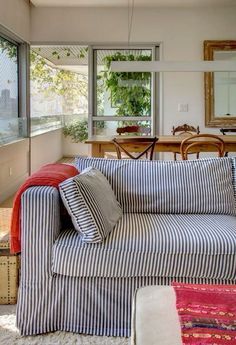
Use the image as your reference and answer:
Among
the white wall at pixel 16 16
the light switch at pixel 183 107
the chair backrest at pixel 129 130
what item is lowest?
the chair backrest at pixel 129 130

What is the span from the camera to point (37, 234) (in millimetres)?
2129

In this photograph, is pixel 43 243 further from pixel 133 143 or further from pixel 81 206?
pixel 133 143

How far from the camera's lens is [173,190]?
2.74 m

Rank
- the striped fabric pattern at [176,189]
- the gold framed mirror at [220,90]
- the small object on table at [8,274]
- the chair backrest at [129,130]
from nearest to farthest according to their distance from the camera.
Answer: the small object on table at [8,274]
the striped fabric pattern at [176,189]
the chair backrest at [129,130]
the gold framed mirror at [220,90]

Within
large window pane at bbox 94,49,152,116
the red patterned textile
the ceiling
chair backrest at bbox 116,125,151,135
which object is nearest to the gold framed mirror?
the ceiling

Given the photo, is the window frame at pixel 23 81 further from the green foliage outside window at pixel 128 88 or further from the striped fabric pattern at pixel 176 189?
the striped fabric pattern at pixel 176 189

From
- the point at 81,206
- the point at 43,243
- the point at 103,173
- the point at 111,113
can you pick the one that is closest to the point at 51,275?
the point at 43,243

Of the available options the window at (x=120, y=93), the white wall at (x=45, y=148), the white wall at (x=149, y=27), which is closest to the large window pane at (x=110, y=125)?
the window at (x=120, y=93)

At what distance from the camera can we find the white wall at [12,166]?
516 cm

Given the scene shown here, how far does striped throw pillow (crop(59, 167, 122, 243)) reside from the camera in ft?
7.02

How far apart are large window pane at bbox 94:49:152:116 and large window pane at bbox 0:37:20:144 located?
1234 millimetres

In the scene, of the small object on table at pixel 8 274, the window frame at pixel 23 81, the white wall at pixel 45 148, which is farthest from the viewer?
the white wall at pixel 45 148

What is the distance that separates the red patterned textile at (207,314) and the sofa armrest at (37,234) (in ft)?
2.43

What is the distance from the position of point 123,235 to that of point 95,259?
0.64ft
